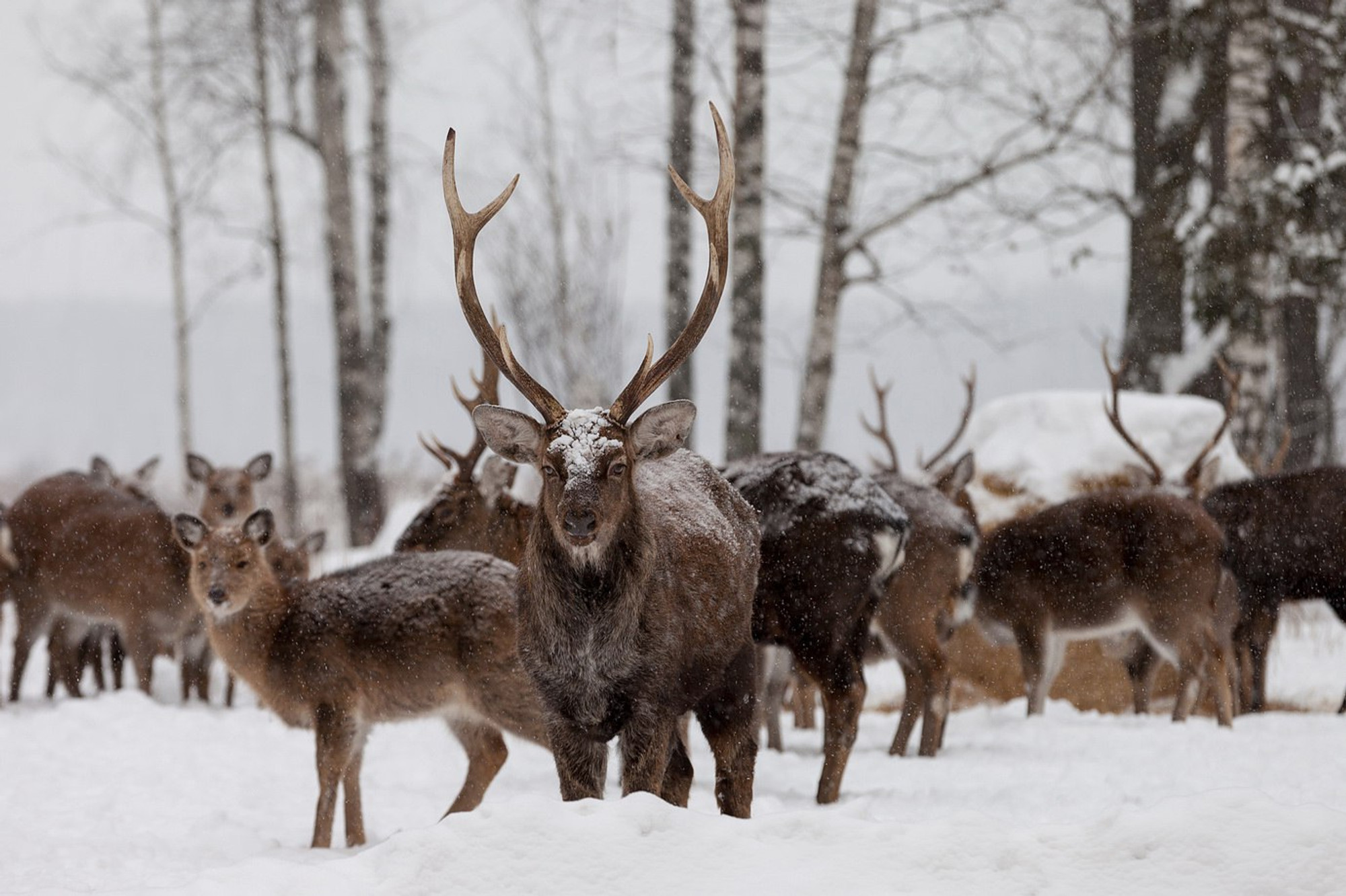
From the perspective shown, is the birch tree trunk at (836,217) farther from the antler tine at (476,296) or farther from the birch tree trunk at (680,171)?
the antler tine at (476,296)

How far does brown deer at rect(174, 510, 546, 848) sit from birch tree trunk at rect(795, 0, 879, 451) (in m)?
6.30

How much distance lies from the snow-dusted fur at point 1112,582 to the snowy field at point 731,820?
16.4 inches

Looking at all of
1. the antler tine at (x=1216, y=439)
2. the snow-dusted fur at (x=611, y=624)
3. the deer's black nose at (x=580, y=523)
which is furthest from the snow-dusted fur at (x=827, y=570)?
the antler tine at (x=1216, y=439)

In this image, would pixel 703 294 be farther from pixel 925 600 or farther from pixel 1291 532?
pixel 1291 532

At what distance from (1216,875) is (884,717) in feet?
21.0

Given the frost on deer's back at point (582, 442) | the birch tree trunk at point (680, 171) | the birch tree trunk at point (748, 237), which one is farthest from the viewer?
the birch tree trunk at point (680, 171)

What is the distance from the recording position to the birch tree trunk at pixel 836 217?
11.8 meters

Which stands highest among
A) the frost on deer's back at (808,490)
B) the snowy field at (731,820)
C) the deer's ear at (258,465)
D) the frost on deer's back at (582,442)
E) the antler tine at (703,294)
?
the antler tine at (703,294)

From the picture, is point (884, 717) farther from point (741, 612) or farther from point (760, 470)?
point (741, 612)

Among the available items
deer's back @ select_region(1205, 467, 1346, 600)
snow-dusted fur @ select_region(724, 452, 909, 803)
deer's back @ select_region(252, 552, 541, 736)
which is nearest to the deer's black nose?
deer's back @ select_region(252, 552, 541, 736)

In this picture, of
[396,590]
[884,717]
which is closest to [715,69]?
[884,717]

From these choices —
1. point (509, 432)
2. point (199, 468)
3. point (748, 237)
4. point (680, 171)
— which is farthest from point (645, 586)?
point (680, 171)

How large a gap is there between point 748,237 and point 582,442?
7638 mm

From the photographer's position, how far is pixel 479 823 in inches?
137
